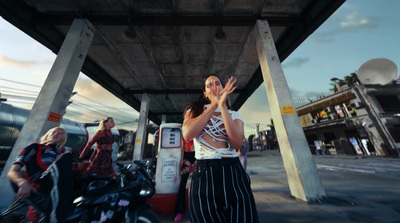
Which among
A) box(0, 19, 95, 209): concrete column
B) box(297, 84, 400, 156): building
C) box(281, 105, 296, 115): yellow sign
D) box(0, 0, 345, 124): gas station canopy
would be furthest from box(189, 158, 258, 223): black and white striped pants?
box(297, 84, 400, 156): building

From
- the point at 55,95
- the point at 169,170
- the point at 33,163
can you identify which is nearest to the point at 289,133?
the point at 169,170

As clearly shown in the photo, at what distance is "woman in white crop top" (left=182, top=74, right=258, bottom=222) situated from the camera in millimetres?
805

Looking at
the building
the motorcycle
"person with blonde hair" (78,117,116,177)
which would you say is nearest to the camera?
the motorcycle

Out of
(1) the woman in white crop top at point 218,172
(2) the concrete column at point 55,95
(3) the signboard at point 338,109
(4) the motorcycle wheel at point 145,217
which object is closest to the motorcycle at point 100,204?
(4) the motorcycle wheel at point 145,217

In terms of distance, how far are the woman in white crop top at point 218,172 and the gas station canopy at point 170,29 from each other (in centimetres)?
461

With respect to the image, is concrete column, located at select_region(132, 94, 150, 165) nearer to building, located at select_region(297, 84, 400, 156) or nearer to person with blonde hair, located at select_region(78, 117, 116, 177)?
person with blonde hair, located at select_region(78, 117, 116, 177)

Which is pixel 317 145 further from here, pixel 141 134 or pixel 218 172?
pixel 218 172

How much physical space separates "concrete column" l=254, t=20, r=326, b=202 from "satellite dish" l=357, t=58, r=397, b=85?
13845 millimetres

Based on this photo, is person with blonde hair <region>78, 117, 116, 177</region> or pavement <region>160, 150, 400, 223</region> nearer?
pavement <region>160, 150, 400, 223</region>

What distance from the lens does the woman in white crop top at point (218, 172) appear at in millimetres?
805

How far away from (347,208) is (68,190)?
4.44 m

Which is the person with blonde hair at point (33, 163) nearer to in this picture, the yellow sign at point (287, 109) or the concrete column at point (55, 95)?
the concrete column at point (55, 95)

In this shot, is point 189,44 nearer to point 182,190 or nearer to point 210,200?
point 182,190

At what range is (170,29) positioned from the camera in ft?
16.6
